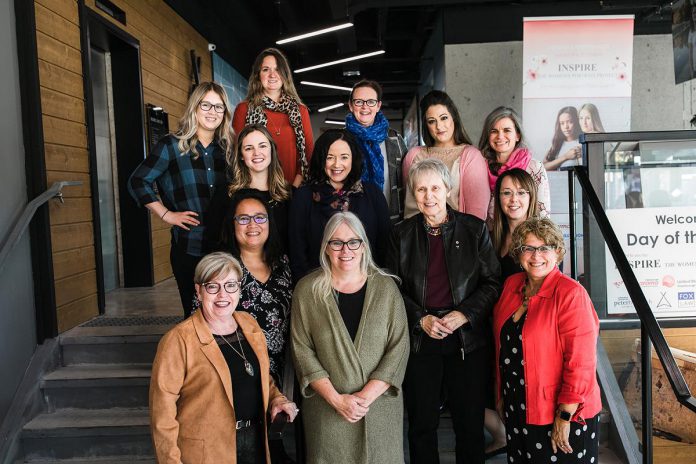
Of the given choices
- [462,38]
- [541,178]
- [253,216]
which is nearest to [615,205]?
[541,178]

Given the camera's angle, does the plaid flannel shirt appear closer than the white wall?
Yes

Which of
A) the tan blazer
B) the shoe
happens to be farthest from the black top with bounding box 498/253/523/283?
the tan blazer

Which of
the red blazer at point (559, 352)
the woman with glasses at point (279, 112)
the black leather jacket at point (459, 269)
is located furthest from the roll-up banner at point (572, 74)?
the red blazer at point (559, 352)

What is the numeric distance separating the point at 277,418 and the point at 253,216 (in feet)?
2.78

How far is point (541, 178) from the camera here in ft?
9.73

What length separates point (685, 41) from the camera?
5.10 meters

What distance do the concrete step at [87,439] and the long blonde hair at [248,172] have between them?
1.53 m

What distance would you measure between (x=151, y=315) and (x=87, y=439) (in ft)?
3.54

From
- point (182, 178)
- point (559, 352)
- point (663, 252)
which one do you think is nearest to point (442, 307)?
point (559, 352)

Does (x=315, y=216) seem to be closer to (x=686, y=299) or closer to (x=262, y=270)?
(x=262, y=270)

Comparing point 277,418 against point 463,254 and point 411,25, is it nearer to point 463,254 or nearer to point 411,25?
point 463,254

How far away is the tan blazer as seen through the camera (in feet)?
6.54

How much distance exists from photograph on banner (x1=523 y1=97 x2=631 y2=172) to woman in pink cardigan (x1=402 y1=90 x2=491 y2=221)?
270 cm

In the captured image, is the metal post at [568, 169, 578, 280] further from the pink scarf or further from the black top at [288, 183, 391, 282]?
the black top at [288, 183, 391, 282]
